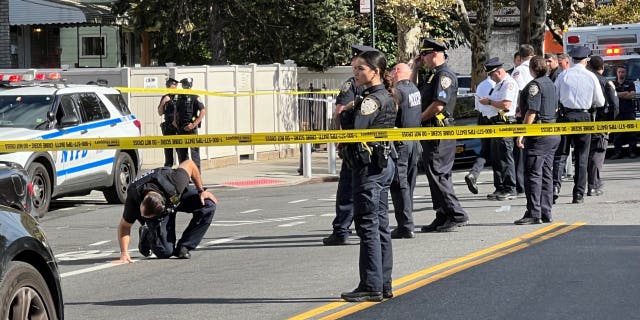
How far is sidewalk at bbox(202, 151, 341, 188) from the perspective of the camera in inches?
822

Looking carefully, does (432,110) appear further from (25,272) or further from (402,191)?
(25,272)

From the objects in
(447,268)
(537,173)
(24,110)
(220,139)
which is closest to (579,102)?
(537,173)

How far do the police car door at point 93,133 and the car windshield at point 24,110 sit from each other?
2.12 feet

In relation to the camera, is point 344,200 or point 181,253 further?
point 344,200

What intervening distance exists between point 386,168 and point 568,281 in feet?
5.64

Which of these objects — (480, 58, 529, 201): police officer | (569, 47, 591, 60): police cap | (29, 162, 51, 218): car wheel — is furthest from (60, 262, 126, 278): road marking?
(569, 47, 591, 60): police cap

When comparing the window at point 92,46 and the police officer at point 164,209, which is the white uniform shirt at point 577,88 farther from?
the window at point 92,46

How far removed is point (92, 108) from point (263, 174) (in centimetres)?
594

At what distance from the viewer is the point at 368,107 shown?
877 cm

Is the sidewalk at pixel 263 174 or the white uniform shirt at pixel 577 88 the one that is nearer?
the white uniform shirt at pixel 577 88

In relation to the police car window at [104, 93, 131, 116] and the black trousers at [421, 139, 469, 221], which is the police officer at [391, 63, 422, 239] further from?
the police car window at [104, 93, 131, 116]

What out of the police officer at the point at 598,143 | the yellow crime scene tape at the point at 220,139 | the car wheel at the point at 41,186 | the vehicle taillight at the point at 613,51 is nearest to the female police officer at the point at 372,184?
the yellow crime scene tape at the point at 220,139

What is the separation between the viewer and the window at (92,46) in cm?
4288

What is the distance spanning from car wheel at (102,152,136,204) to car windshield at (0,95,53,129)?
1675 mm
